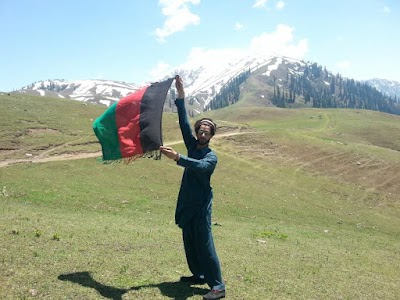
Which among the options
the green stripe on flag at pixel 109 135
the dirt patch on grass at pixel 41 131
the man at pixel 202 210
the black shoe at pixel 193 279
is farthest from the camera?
the dirt patch on grass at pixel 41 131

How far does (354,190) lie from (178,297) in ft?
113

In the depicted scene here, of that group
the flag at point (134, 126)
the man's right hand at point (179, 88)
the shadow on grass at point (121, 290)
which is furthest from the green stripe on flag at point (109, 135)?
the shadow on grass at point (121, 290)

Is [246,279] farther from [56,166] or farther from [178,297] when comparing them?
[56,166]

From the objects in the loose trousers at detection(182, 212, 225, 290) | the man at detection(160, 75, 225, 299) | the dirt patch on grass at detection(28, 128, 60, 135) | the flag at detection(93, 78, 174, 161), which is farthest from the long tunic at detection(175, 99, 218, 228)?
the dirt patch on grass at detection(28, 128, 60, 135)

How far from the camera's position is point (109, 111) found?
32.9ft

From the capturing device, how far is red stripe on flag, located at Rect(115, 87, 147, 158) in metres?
9.45

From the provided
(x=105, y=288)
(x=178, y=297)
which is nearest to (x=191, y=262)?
(x=178, y=297)

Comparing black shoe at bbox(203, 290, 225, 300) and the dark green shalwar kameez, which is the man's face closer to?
the dark green shalwar kameez

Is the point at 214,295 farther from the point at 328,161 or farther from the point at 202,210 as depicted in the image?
the point at 328,161

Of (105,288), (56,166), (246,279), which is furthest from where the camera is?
(56,166)

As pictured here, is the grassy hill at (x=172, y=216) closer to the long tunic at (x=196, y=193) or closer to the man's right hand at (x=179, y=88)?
the long tunic at (x=196, y=193)

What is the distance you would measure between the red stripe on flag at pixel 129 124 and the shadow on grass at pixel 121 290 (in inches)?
122

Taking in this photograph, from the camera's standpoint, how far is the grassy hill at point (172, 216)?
9.98m

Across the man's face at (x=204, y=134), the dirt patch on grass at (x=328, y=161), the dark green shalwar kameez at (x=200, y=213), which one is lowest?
the dirt patch on grass at (x=328, y=161)
